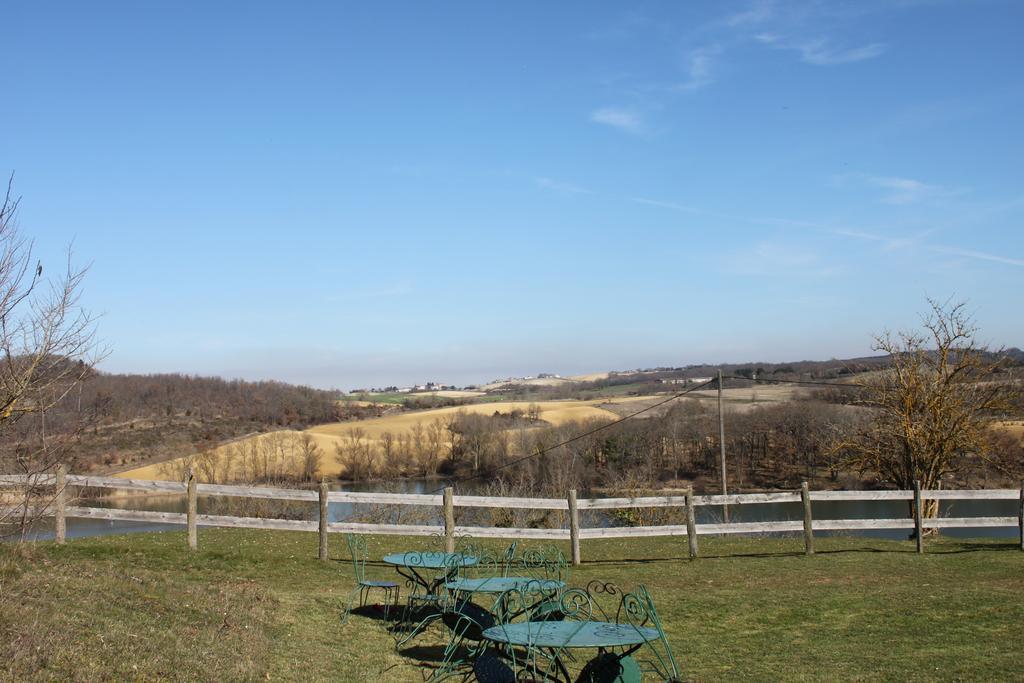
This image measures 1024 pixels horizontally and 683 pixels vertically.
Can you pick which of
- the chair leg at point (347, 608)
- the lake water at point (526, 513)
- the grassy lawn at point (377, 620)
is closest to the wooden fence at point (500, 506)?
the grassy lawn at point (377, 620)

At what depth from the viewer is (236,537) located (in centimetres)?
1703

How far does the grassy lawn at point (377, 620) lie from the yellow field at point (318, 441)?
2801cm

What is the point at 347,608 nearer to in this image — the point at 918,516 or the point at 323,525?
the point at 323,525

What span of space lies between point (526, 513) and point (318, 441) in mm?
39281

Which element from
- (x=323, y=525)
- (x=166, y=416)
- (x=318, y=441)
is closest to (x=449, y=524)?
(x=323, y=525)

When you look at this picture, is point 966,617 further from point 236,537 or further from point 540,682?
point 236,537

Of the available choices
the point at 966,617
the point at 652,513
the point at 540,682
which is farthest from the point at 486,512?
the point at 540,682

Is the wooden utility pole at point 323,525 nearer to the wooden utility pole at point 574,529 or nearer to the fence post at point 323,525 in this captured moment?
the fence post at point 323,525

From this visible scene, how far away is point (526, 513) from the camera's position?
25.1 m

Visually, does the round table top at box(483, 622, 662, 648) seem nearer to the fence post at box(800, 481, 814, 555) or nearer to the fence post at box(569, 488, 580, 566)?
the fence post at box(569, 488, 580, 566)

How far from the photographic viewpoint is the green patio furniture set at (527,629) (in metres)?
5.84

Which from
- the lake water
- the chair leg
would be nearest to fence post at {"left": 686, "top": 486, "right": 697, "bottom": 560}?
the chair leg

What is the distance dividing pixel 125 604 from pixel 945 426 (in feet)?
59.6

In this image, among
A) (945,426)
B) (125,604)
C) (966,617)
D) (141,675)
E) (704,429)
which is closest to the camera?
(141,675)
